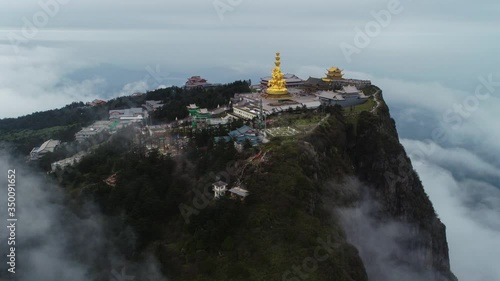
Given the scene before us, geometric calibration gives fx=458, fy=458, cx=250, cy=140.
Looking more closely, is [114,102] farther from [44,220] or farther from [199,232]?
[199,232]

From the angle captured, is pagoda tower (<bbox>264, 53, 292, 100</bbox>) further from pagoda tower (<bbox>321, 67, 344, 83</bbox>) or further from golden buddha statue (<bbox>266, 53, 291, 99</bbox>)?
pagoda tower (<bbox>321, 67, 344, 83</bbox>)

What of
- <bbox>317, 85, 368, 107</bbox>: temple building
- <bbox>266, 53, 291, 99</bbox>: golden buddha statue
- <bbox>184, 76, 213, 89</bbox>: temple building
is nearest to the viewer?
<bbox>317, 85, 368, 107</bbox>: temple building

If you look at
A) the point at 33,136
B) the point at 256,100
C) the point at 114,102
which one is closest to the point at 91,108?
the point at 114,102

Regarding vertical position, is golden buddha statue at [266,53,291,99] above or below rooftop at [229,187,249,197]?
above

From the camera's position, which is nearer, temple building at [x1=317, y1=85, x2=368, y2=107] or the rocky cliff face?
→ the rocky cliff face

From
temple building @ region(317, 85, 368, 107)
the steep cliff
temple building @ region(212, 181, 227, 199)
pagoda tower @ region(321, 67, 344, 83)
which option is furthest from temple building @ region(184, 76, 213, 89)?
temple building @ region(212, 181, 227, 199)

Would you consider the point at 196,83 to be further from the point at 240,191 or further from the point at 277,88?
the point at 240,191

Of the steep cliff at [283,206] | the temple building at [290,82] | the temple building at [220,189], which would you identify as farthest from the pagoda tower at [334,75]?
the temple building at [220,189]

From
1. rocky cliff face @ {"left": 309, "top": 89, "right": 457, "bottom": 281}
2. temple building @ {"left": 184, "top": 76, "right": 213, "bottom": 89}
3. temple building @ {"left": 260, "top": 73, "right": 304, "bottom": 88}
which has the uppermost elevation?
temple building @ {"left": 260, "top": 73, "right": 304, "bottom": 88}

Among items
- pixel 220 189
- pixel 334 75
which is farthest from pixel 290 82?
pixel 220 189
